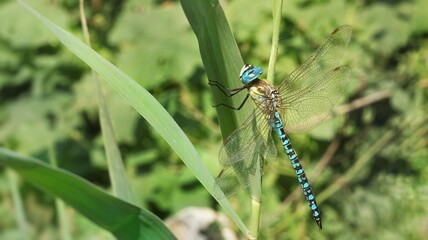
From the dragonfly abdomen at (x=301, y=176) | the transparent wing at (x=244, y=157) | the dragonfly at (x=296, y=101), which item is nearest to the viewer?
the transparent wing at (x=244, y=157)

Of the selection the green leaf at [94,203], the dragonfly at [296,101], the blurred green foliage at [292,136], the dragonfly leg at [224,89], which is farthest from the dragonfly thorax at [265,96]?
the blurred green foliage at [292,136]

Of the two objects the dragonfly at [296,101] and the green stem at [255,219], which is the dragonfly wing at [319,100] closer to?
the dragonfly at [296,101]

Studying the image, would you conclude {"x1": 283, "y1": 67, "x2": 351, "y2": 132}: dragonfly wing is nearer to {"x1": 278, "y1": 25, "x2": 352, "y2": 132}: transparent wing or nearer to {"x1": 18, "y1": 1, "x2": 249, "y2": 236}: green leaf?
{"x1": 278, "y1": 25, "x2": 352, "y2": 132}: transparent wing

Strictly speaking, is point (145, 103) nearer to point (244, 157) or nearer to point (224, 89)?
Result: point (224, 89)

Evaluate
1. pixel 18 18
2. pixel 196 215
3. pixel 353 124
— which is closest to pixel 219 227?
pixel 196 215

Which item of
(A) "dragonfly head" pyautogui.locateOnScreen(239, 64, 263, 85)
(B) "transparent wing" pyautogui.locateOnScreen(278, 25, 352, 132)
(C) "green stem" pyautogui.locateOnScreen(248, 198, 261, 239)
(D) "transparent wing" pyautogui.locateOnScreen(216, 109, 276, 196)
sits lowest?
(C) "green stem" pyautogui.locateOnScreen(248, 198, 261, 239)

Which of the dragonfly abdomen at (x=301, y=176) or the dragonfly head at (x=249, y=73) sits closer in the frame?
the dragonfly head at (x=249, y=73)

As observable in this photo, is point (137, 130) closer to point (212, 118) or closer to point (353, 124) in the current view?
point (212, 118)

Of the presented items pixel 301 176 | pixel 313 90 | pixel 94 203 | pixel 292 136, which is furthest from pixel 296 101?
pixel 292 136

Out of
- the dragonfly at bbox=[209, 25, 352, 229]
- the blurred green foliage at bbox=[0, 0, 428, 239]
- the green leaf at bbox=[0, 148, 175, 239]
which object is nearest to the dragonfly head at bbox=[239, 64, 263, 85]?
the dragonfly at bbox=[209, 25, 352, 229]
